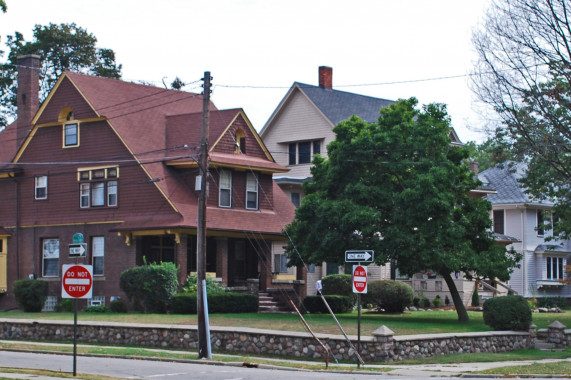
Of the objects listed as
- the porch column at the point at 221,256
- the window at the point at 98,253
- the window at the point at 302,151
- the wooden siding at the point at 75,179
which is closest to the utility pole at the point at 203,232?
the wooden siding at the point at 75,179

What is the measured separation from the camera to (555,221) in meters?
41.7

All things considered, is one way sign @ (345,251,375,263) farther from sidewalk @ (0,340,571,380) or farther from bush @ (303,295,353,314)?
bush @ (303,295,353,314)

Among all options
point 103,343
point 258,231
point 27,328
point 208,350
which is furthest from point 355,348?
point 258,231

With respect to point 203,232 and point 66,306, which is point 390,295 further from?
→ point 203,232

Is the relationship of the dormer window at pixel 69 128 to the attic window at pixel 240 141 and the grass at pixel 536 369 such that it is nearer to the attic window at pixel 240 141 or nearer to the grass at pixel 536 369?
the attic window at pixel 240 141

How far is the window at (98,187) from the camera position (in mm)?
42500

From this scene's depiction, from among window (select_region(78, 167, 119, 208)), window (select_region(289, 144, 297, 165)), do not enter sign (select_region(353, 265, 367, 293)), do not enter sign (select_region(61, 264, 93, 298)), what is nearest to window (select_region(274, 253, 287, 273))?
window (select_region(78, 167, 119, 208))

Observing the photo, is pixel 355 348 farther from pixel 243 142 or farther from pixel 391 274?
pixel 391 274

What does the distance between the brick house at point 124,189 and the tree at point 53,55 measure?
22107mm

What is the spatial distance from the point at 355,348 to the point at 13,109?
51.5 metres

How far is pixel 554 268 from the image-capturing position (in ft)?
206

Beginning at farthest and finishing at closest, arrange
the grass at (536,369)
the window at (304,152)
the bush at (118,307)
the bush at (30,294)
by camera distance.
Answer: the window at (304,152), the bush at (30,294), the bush at (118,307), the grass at (536,369)

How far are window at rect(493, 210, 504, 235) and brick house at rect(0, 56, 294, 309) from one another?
2058 cm

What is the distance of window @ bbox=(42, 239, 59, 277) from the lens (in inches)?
1740
